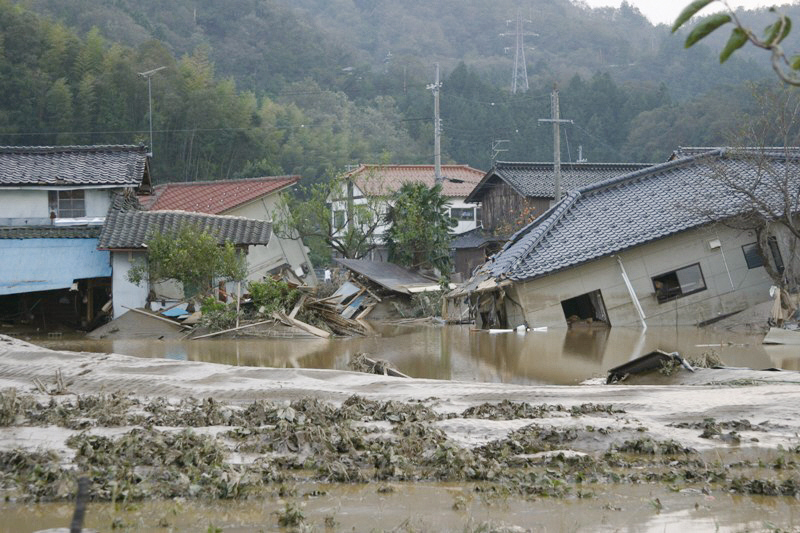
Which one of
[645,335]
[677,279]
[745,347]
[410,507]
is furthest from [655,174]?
[410,507]

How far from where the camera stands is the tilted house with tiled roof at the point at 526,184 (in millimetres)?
37156

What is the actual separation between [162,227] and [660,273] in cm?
1207

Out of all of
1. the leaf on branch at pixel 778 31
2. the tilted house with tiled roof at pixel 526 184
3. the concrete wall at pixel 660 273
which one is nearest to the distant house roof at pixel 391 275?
the concrete wall at pixel 660 273

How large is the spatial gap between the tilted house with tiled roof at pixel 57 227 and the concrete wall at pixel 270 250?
7.27 metres

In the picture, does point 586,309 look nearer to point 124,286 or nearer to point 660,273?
point 660,273

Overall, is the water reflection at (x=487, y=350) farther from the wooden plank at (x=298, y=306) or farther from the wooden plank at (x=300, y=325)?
the wooden plank at (x=298, y=306)

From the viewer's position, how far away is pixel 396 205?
31.8 metres

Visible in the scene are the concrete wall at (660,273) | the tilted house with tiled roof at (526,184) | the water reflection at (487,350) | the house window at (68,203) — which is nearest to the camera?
the water reflection at (487,350)

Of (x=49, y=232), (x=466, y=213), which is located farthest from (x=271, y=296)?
(x=466, y=213)

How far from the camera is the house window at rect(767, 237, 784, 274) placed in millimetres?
21453

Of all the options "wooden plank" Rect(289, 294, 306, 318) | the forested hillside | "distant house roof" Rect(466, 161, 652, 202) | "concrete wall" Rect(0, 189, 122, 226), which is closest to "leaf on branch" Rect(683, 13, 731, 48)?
"wooden plank" Rect(289, 294, 306, 318)

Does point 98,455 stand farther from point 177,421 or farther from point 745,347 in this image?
point 745,347

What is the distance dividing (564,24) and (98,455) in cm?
10139

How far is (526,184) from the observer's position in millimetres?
37781
